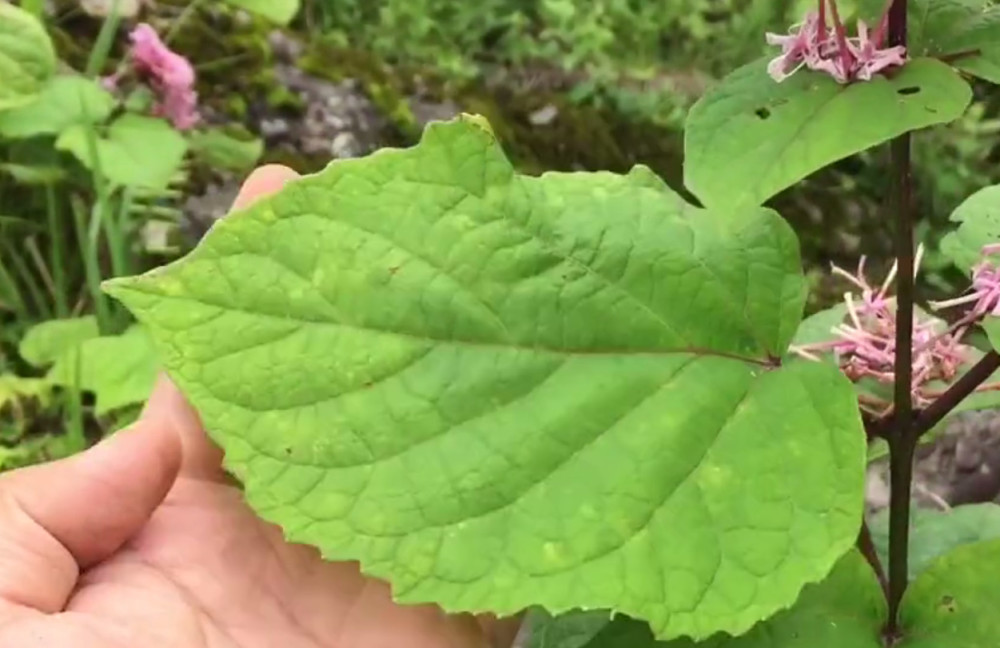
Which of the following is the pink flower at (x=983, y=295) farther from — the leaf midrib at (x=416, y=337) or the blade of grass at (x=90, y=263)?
the blade of grass at (x=90, y=263)

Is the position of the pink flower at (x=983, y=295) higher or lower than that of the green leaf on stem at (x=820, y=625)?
higher

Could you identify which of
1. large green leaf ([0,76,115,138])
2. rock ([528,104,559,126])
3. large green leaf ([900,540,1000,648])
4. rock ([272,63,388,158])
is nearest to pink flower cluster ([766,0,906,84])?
large green leaf ([900,540,1000,648])

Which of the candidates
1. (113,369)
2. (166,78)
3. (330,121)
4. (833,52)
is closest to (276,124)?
(330,121)

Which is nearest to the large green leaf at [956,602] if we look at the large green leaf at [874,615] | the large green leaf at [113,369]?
the large green leaf at [874,615]

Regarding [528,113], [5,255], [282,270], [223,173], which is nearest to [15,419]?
[5,255]

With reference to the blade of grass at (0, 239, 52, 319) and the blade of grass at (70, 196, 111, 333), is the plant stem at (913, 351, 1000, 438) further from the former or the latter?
the blade of grass at (0, 239, 52, 319)

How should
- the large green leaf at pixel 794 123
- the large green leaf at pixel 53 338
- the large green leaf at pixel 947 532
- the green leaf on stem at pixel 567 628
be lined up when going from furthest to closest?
the large green leaf at pixel 53 338
the large green leaf at pixel 947 532
the green leaf on stem at pixel 567 628
the large green leaf at pixel 794 123

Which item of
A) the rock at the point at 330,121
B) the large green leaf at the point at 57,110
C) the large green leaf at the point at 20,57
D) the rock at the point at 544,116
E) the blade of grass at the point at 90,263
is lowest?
the rock at the point at 544,116

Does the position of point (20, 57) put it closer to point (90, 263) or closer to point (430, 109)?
point (90, 263)
